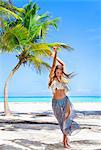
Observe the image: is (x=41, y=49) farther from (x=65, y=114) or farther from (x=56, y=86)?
(x=65, y=114)

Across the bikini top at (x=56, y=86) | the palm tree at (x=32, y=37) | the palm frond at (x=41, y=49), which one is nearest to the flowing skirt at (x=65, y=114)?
the bikini top at (x=56, y=86)

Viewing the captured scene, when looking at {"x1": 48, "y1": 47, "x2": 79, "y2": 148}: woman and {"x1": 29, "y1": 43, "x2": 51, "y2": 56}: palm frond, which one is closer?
{"x1": 48, "y1": 47, "x2": 79, "y2": 148}: woman

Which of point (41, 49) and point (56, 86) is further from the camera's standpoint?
point (41, 49)

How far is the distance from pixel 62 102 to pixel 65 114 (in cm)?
20

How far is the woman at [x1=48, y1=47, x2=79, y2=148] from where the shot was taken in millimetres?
6547

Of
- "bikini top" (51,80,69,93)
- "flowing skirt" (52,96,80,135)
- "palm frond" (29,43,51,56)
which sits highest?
"palm frond" (29,43,51,56)

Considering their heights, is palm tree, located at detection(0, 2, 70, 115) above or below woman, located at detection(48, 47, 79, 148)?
above

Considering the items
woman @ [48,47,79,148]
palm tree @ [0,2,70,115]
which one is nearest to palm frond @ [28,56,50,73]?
palm tree @ [0,2,70,115]

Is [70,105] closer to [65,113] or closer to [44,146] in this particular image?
[65,113]

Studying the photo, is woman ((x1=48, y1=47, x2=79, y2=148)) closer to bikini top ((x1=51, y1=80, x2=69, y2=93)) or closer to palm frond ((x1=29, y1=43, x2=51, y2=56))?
bikini top ((x1=51, y1=80, x2=69, y2=93))

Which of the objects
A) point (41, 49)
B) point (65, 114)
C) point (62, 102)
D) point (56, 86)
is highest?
point (41, 49)

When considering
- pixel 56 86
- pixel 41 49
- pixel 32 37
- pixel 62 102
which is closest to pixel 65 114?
pixel 62 102

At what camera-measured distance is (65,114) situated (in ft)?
21.5

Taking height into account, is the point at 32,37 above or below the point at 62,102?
above
